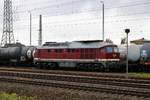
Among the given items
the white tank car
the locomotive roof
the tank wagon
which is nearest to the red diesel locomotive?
the locomotive roof

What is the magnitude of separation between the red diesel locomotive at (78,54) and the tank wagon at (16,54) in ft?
10.5

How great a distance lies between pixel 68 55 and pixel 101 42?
15.8 ft

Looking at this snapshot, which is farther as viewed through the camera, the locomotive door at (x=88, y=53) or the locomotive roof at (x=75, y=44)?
the locomotive roof at (x=75, y=44)

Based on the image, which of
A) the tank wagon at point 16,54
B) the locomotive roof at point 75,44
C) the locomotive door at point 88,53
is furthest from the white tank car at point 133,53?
the tank wagon at point 16,54

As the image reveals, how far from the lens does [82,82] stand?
90.7ft

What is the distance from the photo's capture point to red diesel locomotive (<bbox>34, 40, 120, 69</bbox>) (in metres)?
41.6

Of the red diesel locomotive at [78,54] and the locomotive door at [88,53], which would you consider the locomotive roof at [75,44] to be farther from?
the locomotive door at [88,53]

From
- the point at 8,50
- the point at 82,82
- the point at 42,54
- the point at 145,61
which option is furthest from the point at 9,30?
the point at 82,82

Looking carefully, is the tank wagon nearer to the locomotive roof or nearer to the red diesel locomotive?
the red diesel locomotive

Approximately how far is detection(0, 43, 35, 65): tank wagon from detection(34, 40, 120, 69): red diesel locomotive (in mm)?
3208

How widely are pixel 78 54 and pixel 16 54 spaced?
13475 mm

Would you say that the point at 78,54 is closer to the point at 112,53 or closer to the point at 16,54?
the point at 112,53

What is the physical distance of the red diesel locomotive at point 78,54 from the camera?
136ft

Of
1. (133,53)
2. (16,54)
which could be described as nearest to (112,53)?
(133,53)
